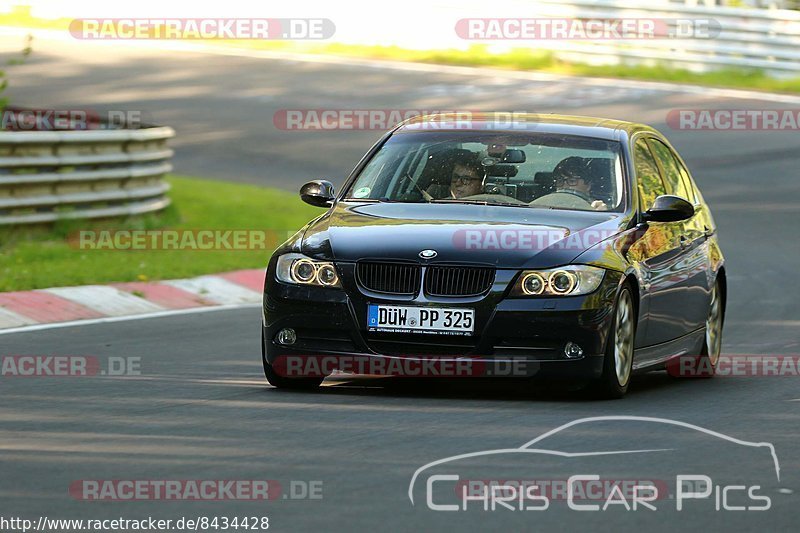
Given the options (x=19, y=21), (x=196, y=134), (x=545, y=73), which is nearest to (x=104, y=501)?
(x=196, y=134)

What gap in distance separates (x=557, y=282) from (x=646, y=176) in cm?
187

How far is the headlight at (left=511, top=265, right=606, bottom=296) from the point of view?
8.79m

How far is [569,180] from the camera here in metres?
10.0

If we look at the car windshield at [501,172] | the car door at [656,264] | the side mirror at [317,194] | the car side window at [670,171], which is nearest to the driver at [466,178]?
the car windshield at [501,172]

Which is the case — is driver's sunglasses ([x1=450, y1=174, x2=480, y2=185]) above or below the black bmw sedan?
above

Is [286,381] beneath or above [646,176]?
beneath

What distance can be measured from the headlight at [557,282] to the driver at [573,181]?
1.05 meters

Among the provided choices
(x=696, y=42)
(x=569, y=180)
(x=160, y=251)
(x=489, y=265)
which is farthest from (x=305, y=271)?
(x=696, y=42)

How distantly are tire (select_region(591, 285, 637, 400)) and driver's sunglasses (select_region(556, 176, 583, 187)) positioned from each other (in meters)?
0.91

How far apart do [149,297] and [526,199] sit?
16.5 ft

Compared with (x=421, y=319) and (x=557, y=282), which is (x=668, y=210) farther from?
(x=421, y=319)

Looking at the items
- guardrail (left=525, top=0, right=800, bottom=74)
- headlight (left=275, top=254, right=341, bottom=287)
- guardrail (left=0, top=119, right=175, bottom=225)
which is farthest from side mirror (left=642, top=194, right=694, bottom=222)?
guardrail (left=525, top=0, right=800, bottom=74)

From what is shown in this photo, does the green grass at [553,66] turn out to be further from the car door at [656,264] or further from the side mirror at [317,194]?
the side mirror at [317,194]

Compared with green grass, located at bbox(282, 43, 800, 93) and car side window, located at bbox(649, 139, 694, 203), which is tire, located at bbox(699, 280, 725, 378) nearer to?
car side window, located at bbox(649, 139, 694, 203)
